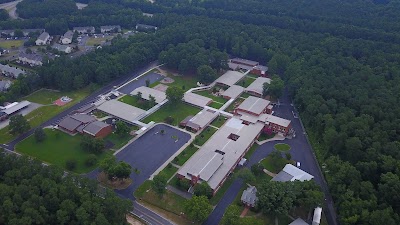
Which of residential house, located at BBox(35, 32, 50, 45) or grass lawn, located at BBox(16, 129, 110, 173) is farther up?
residential house, located at BBox(35, 32, 50, 45)

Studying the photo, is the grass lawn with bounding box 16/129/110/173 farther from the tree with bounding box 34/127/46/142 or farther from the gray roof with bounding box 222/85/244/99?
the gray roof with bounding box 222/85/244/99

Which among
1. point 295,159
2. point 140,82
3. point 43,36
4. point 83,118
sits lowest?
point 140,82

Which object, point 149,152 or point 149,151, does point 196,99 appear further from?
point 149,152

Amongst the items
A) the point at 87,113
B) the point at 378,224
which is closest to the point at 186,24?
the point at 87,113

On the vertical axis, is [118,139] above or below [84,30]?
below

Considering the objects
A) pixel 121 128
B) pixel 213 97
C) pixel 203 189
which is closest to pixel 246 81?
pixel 213 97

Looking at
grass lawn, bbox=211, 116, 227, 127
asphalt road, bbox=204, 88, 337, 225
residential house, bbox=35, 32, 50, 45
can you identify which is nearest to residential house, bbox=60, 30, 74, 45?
residential house, bbox=35, 32, 50, 45

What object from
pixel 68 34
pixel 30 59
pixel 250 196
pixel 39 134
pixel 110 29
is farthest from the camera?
pixel 110 29
